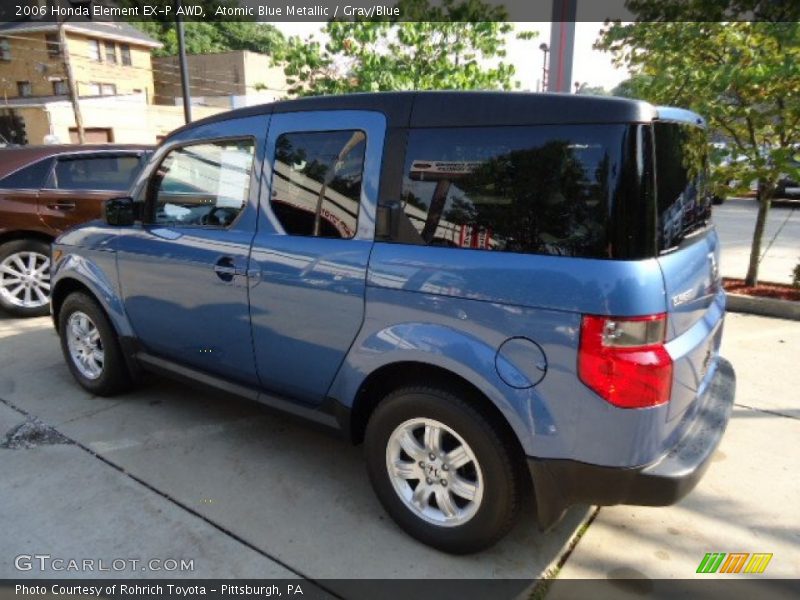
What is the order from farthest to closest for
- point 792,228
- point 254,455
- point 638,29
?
point 792,228
point 638,29
point 254,455

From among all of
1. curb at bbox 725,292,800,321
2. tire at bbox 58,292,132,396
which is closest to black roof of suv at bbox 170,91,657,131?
tire at bbox 58,292,132,396

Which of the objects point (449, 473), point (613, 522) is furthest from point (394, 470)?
point (613, 522)

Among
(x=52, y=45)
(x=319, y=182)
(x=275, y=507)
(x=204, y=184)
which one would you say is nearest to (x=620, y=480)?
(x=275, y=507)

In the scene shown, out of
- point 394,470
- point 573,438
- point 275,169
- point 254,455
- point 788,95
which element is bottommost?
point 254,455

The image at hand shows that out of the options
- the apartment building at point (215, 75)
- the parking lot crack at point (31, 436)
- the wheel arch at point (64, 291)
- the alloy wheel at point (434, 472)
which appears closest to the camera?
the alloy wheel at point (434, 472)

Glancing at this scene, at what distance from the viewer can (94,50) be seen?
37.3m

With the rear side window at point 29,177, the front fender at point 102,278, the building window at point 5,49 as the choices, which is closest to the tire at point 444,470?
the front fender at point 102,278

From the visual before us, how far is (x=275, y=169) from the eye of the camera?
2805mm

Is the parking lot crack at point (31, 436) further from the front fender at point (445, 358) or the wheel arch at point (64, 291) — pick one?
the front fender at point (445, 358)

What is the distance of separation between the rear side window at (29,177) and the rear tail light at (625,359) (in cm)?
618

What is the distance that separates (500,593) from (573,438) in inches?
28.7

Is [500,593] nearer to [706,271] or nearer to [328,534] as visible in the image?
[328,534]

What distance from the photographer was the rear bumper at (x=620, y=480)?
6.57 ft

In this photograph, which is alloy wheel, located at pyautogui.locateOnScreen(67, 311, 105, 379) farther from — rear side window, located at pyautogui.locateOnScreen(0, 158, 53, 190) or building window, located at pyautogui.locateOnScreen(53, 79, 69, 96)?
building window, located at pyautogui.locateOnScreen(53, 79, 69, 96)
